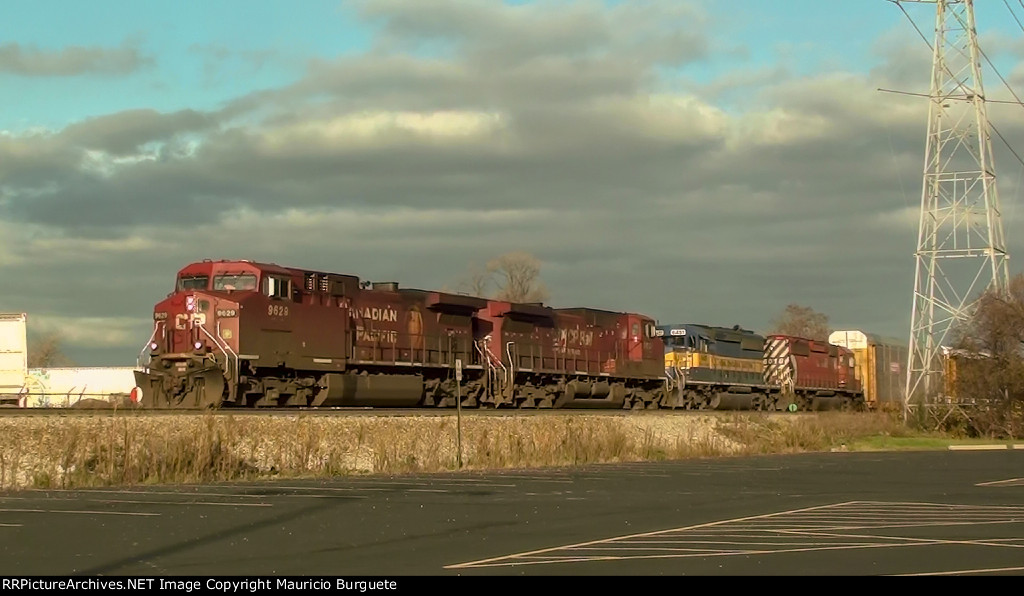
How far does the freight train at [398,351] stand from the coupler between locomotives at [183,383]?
0.03 meters

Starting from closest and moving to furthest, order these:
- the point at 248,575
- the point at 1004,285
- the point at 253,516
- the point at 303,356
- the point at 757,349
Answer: the point at 248,575
the point at 253,516
the point at 303,356
the point at 1004,285
the point at 757,349

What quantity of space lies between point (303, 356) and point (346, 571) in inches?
841

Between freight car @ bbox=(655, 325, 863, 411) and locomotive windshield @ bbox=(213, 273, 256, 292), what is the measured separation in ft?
69.0

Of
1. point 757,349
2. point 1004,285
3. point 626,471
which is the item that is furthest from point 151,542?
point 757,349

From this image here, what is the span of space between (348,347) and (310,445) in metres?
9.30

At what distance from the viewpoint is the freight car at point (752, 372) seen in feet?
159

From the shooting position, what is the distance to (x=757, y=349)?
54.4m

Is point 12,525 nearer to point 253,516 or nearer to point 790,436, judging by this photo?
point 253,516

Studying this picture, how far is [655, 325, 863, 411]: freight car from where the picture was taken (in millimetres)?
48344

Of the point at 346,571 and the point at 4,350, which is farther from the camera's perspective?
the point at 4,350

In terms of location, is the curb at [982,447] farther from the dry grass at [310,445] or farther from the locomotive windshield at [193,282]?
the locomotive windshield at [193,282]

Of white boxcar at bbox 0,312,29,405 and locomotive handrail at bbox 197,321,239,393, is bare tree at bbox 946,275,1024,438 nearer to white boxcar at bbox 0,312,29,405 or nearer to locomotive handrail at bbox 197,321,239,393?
locomotive handrail at bbox 197,321,239,393

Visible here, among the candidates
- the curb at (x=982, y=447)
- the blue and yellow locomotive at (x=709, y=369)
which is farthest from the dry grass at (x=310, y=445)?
the blue and yellow locomotive at (x=709, y=369)

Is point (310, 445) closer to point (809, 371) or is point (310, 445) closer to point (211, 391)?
point (211, 391)
